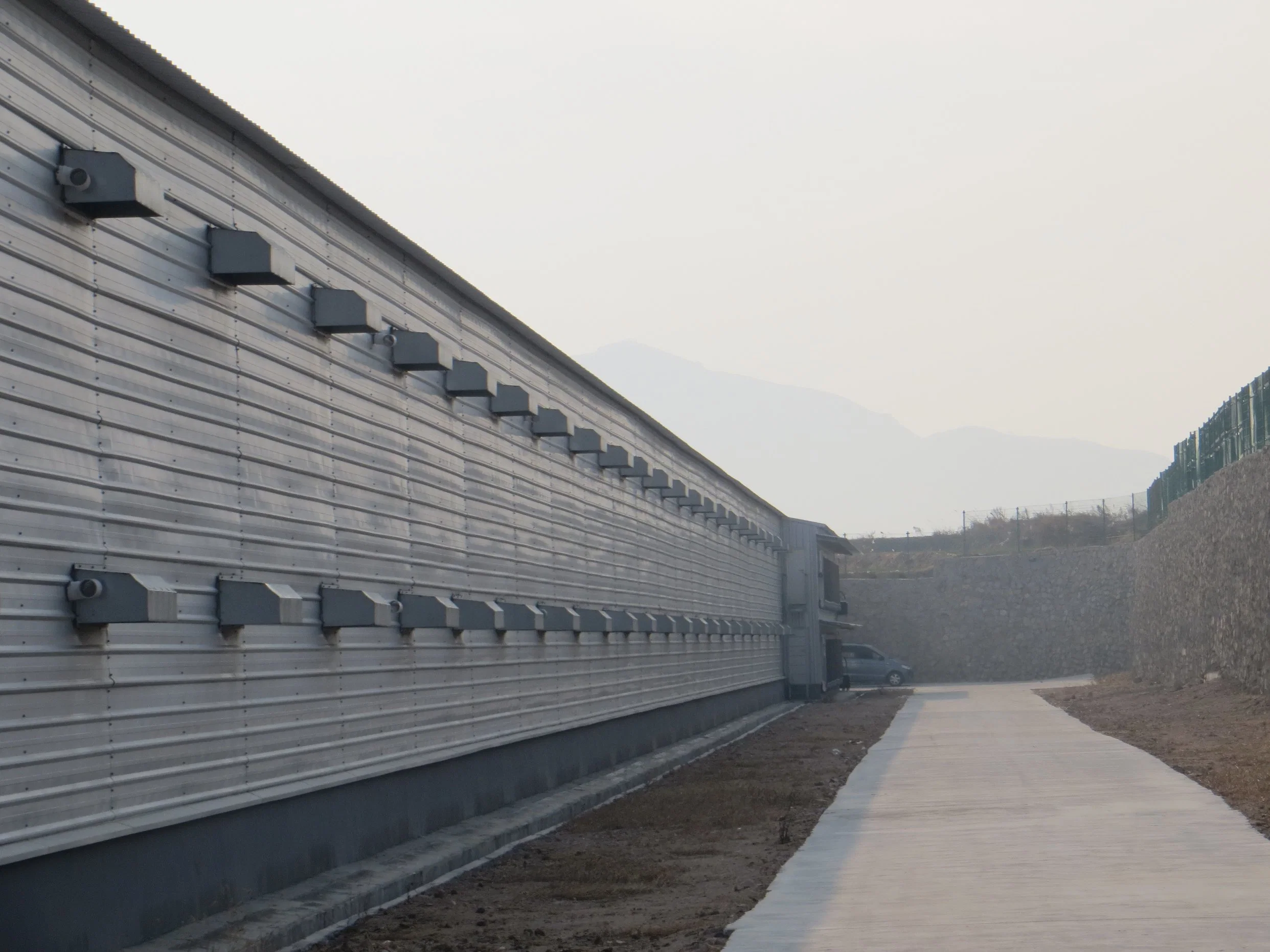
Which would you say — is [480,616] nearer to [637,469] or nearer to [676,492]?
[637,469]

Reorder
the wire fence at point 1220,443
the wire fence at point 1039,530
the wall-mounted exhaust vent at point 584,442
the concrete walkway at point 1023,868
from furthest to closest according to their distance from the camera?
the wire fence at point 1039,530 → the wire fence at point 1220,443 → the wall-mounted exhaust vent at point 584,442 → the concrete walkway at point 1023,868

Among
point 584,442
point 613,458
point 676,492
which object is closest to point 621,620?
point 613,458

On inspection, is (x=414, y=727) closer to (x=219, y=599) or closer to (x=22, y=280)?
(x=219, y=599)

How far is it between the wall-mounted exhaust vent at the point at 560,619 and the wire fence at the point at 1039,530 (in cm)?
5112

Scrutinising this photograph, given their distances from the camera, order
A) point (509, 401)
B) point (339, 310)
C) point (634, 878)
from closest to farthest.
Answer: point (339, 310) → point (634, 878) → point (509, 401)

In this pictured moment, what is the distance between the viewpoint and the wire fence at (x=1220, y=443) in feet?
90.7

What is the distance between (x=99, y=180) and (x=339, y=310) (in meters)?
3.19

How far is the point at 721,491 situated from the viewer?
108 feet

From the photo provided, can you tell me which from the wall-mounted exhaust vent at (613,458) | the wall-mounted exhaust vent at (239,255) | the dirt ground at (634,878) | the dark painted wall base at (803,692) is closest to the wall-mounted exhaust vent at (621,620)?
the wall-mounted exhaust vent at (613,458)

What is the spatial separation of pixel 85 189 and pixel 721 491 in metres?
26.0

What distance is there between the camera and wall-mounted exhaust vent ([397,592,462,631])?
39.5 feet

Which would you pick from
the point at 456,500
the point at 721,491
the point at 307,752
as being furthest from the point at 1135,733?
the point at 307,752

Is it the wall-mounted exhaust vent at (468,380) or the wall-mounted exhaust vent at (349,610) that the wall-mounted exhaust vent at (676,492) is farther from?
the wall-mounted exhaust vent at (349,610)

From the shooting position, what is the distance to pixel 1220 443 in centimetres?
3278
